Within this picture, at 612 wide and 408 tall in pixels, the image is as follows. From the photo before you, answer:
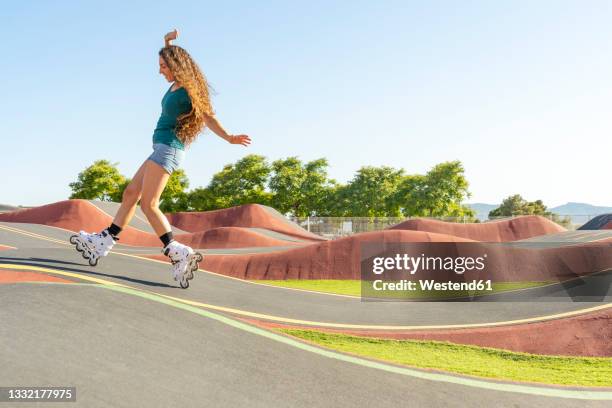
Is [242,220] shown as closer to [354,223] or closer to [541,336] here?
[354,223]

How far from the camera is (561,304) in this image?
1008 centimetres

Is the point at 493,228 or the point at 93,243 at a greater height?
the point at 493,228

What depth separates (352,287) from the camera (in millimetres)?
16719

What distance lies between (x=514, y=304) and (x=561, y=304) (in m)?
1.03

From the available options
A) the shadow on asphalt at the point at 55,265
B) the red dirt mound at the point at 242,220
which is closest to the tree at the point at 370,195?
the red dirt mound at the point at 242,220

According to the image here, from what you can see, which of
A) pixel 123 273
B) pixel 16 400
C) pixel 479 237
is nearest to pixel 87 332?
pixel 16 400

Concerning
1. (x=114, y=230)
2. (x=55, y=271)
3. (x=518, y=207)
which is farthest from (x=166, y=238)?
(x=518, y=207)

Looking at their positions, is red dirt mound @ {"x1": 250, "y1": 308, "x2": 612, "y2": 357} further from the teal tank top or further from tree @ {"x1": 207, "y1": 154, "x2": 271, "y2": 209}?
tree @ {"x1": 207, "y1": 154, "x2": 271, "y2": 209}

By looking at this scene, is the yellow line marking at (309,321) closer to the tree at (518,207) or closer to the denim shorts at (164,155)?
the denim shorts at (164,155)

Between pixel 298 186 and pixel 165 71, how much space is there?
58699 mm

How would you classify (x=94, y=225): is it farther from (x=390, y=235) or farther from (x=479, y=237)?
(x=479, y=237)

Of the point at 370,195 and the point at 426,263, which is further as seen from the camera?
the point at 370,195

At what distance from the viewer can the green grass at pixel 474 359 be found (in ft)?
21.5

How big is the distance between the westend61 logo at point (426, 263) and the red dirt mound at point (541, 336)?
830cm
